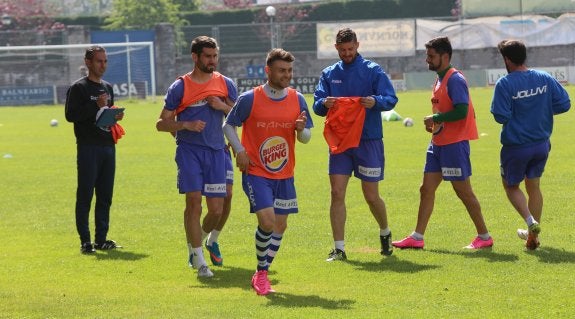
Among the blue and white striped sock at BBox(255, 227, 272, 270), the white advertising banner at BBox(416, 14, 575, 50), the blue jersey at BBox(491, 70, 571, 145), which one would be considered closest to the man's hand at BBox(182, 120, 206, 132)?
the blue and white striped sock at BBox(255, 227, 272, 270)

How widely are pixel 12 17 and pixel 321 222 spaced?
2464 inches

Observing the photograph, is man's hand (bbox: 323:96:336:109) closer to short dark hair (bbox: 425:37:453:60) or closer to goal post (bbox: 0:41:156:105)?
short dark hair (bbox: 425:37:453:60)

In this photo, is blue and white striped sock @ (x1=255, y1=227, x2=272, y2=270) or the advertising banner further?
the advertising banner

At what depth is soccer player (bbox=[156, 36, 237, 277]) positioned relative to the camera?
996cm

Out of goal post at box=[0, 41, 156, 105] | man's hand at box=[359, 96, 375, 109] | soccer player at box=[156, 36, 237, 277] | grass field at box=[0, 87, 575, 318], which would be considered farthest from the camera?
goal post at box=[0, 41, 156, 105]

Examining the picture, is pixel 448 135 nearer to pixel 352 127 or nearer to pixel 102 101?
pixel 352 127

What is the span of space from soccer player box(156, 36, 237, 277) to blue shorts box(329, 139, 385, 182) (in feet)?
3.91

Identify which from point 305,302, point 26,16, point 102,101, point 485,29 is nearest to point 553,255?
point 305,302

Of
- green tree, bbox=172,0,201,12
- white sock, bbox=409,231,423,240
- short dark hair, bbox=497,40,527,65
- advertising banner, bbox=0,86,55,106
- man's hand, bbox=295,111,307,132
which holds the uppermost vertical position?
green tree, bbox=172,0,201,12

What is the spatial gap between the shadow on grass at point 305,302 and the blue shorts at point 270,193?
706 mm

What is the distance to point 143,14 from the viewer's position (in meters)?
69.6

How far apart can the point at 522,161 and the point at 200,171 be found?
3067 millimetres

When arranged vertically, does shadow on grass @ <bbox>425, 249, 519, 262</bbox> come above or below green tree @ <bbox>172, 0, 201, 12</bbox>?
below

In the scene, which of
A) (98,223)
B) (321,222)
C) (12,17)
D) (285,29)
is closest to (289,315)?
(98,223)
